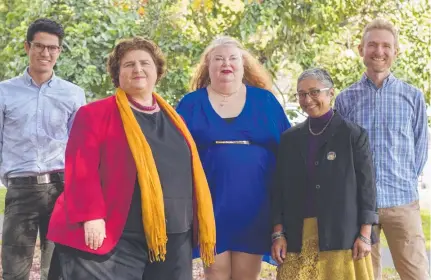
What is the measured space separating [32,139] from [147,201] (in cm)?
110

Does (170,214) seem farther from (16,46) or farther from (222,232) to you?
(16,46)

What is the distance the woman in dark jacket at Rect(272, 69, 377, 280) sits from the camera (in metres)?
3.08

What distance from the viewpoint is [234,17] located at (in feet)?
20.3

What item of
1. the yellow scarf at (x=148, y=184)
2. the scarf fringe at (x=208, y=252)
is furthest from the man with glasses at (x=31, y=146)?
the scarf fringe at (x=208, y=252)

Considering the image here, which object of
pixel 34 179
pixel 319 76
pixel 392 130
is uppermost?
pixel 319 76

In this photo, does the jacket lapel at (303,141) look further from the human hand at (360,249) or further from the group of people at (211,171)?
the human hand at (360,249)

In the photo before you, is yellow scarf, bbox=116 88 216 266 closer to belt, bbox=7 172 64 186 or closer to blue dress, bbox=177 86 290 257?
blue dress, bbox=177 86 290 257

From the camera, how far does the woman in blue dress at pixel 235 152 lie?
333 cm

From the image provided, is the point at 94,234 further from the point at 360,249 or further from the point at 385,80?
the point at 385,80

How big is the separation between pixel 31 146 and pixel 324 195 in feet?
5.28

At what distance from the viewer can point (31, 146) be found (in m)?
3.54

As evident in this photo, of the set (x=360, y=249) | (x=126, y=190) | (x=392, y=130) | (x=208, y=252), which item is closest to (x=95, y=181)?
(x=126, y=190)

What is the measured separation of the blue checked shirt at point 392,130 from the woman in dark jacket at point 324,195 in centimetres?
36

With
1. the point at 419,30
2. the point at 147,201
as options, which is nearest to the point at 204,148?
the point at 147,201
